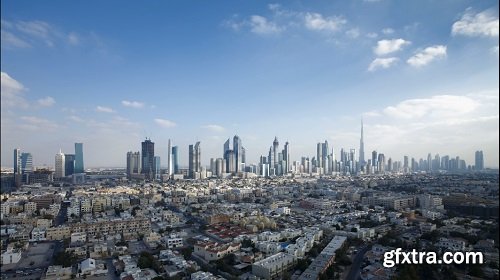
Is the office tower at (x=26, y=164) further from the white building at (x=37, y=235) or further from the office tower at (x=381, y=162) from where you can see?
the office tower at (x=381, y=162)

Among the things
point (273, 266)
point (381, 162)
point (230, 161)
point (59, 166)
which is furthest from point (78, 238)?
point (381, 162)

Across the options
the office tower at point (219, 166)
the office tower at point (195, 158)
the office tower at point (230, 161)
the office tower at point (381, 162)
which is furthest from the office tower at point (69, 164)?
the office tower at point (381, 162)

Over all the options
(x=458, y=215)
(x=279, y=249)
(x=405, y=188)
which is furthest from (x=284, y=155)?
(x=279, y=249)

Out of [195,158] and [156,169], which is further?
[195,158]

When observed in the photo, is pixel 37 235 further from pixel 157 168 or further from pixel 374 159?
pixel 374 159

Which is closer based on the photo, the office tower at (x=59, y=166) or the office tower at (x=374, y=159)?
the office tower at (x=59, y=166)

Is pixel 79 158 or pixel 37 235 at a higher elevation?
pixel 79 158
